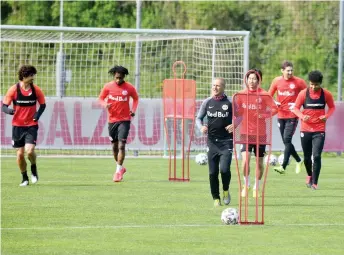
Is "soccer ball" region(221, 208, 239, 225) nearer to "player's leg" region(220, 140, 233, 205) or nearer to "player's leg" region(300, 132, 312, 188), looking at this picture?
"player's leg" region(220, 140, 233, 205)

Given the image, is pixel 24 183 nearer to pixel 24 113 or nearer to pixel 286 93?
pixel 24 113

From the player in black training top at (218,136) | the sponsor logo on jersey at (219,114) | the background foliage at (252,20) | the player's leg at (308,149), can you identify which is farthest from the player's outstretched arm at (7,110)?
the background foliage at (252,20)

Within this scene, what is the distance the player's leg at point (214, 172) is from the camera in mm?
16719

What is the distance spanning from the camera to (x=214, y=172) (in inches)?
659

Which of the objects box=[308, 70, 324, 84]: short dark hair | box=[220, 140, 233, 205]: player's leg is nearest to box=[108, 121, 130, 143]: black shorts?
box=[308, 70, 324, 84]: short dark hair

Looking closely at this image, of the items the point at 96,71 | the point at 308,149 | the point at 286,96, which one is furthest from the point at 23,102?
the point at 96,71

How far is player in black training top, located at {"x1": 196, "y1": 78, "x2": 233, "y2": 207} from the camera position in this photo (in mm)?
16750

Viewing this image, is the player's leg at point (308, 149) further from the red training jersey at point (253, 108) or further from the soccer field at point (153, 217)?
the red training jersey at point (253, 108)

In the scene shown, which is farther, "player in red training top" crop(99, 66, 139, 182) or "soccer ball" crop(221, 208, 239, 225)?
"player in red training top" crop(99, 66, 139, 182)

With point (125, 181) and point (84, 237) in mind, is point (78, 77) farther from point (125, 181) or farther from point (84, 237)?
point (84, 237)

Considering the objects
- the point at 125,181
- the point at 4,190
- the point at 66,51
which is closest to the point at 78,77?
the point at 66,51

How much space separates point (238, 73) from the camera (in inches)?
1126

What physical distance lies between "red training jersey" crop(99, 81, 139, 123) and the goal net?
480cm

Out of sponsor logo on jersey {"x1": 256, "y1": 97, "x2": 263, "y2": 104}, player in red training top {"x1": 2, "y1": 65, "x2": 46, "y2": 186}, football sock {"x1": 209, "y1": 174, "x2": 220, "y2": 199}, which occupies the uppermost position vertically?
sponsor logo on jersey {"x1": 256, "y1": 97, "x2": 263, "y2": 104}
